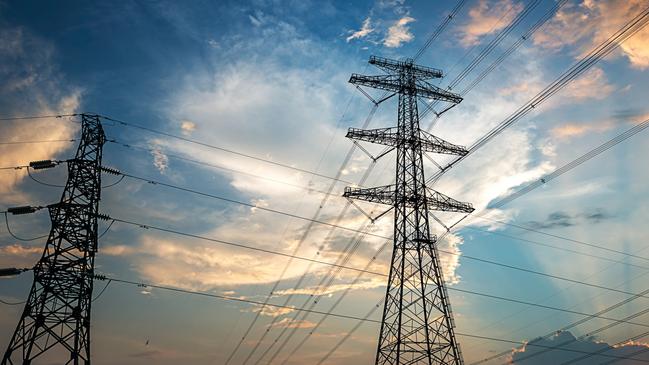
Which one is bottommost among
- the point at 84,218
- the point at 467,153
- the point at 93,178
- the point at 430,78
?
the point at 84,218

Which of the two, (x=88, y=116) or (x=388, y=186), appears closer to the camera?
(x=88, y=116)

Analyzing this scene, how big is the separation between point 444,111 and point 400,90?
164 inches

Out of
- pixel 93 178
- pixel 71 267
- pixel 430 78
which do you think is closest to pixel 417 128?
pixel 430 78

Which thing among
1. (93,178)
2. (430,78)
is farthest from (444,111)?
(93,178)

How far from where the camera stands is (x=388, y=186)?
2934cm

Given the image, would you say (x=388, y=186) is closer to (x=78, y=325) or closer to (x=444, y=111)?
(x=444, y=111)

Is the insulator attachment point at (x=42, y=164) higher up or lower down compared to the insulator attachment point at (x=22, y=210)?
higher up

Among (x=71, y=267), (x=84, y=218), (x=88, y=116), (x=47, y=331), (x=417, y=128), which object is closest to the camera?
(x=47, y=331)

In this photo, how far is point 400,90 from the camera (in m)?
33.0

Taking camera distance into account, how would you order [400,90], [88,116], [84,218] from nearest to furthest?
[84,218], [88,116], [400,90]

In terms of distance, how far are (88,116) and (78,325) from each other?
1331cm

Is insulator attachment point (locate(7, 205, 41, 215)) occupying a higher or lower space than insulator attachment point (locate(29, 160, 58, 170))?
lower

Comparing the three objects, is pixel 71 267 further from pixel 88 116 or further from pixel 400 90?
pixel 400 90

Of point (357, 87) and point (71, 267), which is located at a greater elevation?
point (357, 87)
